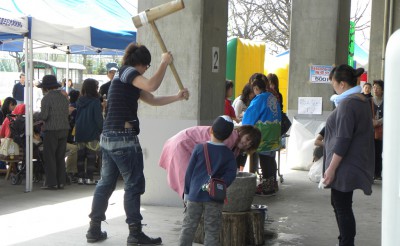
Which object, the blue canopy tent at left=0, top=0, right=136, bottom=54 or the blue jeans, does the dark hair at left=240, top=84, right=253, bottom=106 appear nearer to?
the blue canopy tent at left=0, top=0, right=136, bottom=54

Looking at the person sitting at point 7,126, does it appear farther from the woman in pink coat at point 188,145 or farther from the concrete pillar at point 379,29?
the concrete pillar at point 379,29

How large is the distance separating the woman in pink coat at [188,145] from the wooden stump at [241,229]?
651mm

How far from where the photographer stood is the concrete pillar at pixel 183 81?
8.08 metres

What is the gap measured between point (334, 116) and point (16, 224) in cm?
392

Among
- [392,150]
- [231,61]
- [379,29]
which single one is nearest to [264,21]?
[379,29]

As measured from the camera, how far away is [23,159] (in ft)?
33.3

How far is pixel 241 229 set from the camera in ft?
20.1

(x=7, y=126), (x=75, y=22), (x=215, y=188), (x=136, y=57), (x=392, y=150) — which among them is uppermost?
(x=75, y=22)

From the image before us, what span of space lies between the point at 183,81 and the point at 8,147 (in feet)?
11.7

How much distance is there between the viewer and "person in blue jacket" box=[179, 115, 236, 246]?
505 cm

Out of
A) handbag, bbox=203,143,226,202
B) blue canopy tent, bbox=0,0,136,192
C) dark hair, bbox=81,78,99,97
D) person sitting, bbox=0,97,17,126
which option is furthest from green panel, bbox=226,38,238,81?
handbag, bbox=203,143,226,202

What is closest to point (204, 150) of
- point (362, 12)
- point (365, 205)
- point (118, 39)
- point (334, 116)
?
point (334, 116)

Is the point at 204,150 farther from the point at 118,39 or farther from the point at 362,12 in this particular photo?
the point at 362,12

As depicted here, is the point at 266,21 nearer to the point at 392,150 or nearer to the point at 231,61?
the point at 231,61
